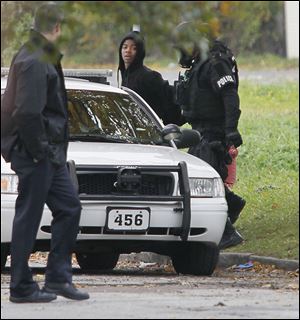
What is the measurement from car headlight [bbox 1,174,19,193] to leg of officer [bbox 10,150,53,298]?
1.13 m

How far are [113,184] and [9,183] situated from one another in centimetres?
82

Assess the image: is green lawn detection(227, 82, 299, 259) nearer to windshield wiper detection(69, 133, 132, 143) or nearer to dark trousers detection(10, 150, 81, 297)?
windshield wiper detection(69, 133, 132, 143)

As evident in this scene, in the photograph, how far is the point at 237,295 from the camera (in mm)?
9695

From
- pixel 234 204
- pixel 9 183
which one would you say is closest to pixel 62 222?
pixel 9 183

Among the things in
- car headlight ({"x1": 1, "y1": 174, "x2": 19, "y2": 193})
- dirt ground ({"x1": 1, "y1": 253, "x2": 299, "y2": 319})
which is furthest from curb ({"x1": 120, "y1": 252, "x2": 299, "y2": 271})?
car headlight ({"x1": 1, "y1": 174, "x2": 19, "y2": 193})

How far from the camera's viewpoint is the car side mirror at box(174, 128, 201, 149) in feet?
39.3

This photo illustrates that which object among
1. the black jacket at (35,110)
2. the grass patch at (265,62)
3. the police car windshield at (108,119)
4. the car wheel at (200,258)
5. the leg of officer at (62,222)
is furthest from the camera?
the grass patch at (265,62)

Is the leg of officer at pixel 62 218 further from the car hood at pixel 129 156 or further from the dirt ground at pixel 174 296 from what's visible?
the car hood at pixel 129 156

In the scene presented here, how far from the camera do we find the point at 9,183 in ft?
34.6

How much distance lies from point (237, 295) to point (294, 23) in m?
38.1

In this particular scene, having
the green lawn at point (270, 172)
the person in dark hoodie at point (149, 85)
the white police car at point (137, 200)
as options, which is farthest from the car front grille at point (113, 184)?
the person in dark hoodie at point (149, 85)

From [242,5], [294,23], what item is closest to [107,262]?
[242,5]

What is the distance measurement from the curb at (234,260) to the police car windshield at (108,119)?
1.22 metres

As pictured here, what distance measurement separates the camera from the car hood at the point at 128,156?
428 inches
